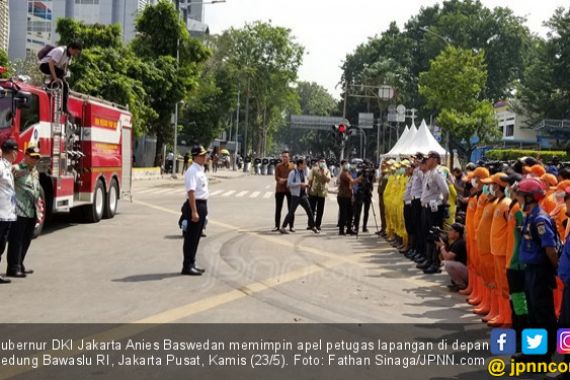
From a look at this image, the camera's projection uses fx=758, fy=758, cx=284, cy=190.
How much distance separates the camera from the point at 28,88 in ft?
48.4

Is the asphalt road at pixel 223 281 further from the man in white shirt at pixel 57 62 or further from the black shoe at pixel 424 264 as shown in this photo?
the man in white shirt at pixel 57 62

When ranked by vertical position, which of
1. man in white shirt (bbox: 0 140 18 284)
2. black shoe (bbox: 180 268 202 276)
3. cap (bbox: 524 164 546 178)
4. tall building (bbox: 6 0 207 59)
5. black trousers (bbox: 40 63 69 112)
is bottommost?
black shoe (bbox: 180 268 202 276)

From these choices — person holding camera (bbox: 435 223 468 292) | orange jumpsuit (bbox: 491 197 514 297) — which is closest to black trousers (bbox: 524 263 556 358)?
orange jumpsuit (bbox: 491 197 514 297)

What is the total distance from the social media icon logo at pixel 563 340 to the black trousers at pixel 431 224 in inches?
235

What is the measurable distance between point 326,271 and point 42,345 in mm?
5983

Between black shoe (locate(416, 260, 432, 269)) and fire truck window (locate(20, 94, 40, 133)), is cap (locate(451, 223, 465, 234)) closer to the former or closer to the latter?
black shoe (locate(416, 260, 432, 269))

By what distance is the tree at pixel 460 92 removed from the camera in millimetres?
47000

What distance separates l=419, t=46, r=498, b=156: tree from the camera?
47.0 metres

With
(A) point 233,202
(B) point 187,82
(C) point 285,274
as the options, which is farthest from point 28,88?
(B) point 187,82

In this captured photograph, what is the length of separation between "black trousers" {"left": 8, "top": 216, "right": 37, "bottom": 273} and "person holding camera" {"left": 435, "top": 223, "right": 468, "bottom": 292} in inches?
233

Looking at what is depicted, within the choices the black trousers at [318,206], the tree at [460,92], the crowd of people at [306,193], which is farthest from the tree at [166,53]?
the crowd of people at [306,193]

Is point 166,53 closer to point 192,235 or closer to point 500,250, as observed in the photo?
point 192,235

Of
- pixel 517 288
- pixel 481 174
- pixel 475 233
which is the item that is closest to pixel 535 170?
pixel 481 174

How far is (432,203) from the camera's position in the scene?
12266 mm
